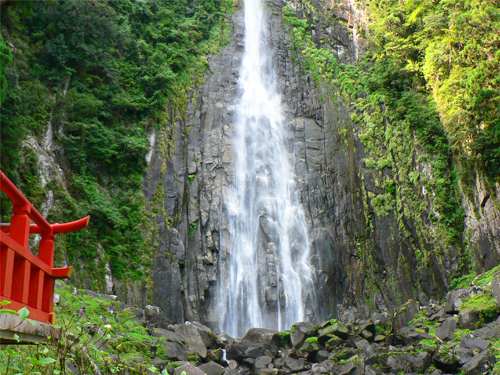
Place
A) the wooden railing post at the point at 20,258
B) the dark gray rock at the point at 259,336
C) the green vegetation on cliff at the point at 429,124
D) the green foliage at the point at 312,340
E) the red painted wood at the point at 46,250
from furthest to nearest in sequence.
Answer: the green vegetation on cliff at the point at 429,124 < the dark gray rock at the point at 259,336 < the green foliage at the point at 312,340 < the red painted wood at the point at 46,250 < the wooden railing post at the point at 20,258

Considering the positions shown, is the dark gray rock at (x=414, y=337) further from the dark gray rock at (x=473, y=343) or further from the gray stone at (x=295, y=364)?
the gray stone at (x=295, y=364)

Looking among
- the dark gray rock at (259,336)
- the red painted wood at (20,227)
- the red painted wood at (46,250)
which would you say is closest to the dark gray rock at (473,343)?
the dark gray rock at (259,336)

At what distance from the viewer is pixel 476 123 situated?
13.7 m

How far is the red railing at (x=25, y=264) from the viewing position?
8.82 feet

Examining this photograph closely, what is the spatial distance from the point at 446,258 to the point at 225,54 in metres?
16.2

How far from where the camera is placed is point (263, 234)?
17.1 m

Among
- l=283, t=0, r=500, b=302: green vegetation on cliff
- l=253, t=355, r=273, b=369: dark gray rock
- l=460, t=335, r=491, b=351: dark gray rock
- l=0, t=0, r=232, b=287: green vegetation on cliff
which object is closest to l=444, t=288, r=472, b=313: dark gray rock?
l=460, t=335, r=491, b=351: dark gray rock

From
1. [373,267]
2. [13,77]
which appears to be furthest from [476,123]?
[13,77]

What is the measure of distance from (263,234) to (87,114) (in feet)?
27.6

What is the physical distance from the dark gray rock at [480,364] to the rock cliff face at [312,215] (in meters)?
5.74

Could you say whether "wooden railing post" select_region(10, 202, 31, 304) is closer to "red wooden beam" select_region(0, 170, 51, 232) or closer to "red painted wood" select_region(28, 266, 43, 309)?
"red wooden beam" select_region(0, 170, 51, 232)

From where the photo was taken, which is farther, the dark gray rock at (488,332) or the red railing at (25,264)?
the dark gray rock at (488,332)

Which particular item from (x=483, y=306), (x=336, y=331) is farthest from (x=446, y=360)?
(x=336, y=331)

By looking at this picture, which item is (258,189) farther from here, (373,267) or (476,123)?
(476,123)
